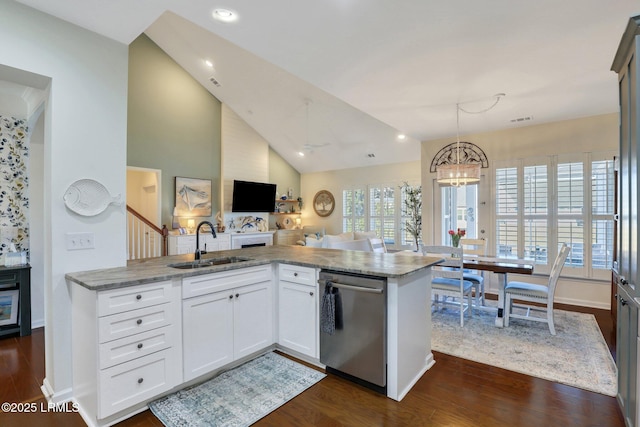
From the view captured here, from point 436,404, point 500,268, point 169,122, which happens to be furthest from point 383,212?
point 436,404

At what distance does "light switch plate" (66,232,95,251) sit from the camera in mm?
2266

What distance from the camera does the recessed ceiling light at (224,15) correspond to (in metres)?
2.35

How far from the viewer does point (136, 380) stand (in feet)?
6.78

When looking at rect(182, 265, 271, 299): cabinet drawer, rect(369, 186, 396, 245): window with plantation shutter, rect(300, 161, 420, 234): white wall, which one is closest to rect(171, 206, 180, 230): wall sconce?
rect(300, 161, 420, 234): white wall

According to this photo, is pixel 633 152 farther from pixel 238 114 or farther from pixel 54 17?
pixel 238 114

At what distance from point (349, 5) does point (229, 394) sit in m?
3.06

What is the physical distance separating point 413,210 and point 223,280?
5821 millimetres

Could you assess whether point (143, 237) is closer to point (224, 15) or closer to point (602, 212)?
point (224, 15)

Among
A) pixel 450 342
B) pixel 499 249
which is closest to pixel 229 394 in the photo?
pixel 450 342

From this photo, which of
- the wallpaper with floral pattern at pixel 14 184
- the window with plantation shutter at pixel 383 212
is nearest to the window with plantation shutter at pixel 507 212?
the window with plantation shutter at pixel 383 212

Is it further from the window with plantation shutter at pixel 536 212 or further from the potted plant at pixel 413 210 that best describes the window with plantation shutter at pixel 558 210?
the potted plant at pixel 413 210

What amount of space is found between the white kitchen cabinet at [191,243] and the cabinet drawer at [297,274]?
3443mm

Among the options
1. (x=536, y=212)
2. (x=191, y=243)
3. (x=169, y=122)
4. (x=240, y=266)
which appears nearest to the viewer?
(x=240, y=266)

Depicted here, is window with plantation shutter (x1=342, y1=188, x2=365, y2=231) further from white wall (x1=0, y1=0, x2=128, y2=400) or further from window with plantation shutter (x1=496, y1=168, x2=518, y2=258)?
white wall (x1=0, y1=0, x2=128, y2=400)
